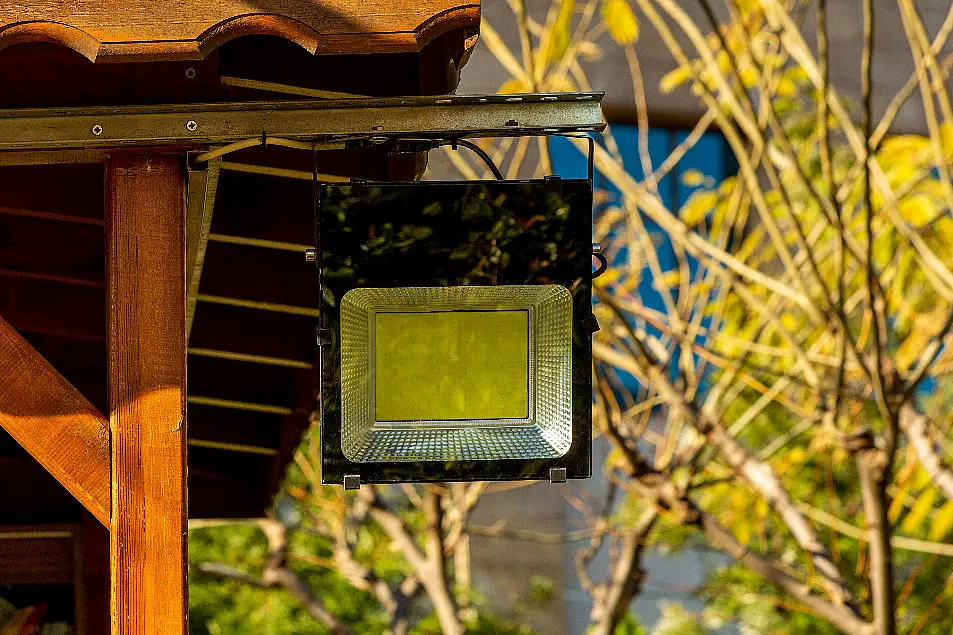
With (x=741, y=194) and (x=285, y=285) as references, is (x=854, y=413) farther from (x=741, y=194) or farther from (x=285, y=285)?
(x=285, y=285)

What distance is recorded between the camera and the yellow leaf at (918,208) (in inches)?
219

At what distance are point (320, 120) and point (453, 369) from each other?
512 mm

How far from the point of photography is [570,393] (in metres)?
2.20

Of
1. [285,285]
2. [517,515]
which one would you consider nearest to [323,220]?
[285,285]

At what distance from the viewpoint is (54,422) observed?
6.81 ft

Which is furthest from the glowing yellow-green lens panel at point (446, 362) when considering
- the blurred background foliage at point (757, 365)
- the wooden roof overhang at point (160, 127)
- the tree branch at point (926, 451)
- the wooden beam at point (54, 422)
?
the tree branch at point (926, 451)

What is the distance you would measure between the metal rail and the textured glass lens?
291 millimetres

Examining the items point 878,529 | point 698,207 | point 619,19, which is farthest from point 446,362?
point 698,207

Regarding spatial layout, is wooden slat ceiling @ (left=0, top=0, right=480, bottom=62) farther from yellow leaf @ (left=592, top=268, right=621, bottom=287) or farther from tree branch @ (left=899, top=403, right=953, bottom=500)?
yellow leaf @ (left=592, top=268, right=621, bottom=287)

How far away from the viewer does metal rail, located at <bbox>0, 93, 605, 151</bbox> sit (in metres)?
2.08

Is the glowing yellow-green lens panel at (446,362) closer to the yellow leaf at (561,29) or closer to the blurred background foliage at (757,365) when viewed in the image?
the blurred background foliage at (757,365)

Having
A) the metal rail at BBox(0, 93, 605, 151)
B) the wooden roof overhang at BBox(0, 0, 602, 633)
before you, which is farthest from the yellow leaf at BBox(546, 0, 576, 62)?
the metal rail at BBox(0, 93, 605, 151)

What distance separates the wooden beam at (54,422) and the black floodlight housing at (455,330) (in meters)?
0.40

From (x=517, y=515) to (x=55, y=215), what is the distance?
9233mm
